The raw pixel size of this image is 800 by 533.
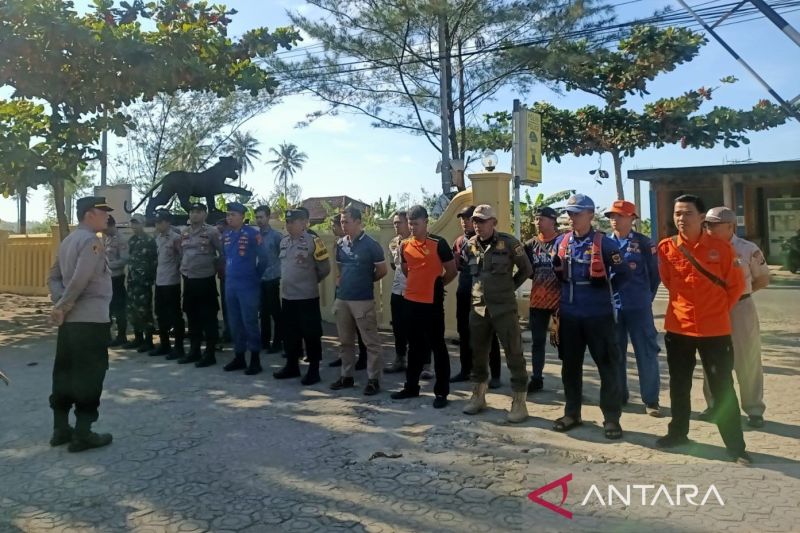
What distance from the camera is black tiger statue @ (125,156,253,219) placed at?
A: 9750 mm

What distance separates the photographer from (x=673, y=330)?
4422mm

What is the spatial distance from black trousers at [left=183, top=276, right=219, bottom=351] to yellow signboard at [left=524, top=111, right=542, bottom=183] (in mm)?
4424

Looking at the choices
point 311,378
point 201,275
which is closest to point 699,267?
point 311,378

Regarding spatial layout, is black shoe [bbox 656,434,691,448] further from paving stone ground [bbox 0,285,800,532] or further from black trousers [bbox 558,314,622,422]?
black trousers [bbox 558,314,622,422]

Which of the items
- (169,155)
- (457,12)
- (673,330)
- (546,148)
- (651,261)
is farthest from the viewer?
(169,155)

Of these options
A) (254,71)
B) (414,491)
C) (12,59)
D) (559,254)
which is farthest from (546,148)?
(414,491)

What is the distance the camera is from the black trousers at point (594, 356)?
4676 millimetres

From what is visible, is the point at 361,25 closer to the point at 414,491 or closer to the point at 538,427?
the point at 538,427

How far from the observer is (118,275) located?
867 cm

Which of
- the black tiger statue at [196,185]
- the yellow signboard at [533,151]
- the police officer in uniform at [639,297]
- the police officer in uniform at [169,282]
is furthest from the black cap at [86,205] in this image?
Answer: the yellow signboard at [533,151]

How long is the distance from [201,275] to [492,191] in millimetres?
3609

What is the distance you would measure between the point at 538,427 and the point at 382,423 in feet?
3.99

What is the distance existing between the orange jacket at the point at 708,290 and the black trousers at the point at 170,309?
5737 millimetres

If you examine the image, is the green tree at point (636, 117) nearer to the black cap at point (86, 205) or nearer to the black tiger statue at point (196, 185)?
the black tiger statue at point (196, 185)
